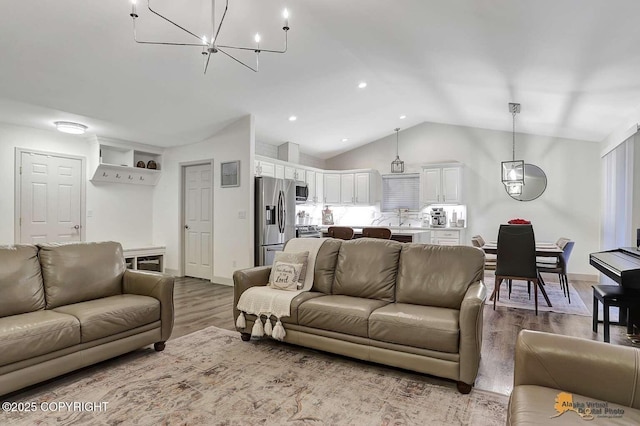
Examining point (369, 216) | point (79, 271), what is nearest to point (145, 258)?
point (79, 271)

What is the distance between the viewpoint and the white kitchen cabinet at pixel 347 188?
8164 mm

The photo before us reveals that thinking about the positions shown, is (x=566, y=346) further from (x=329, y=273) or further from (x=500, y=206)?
(x=500, y=206)

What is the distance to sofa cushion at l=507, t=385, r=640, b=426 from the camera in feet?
4.08

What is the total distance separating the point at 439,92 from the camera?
17.7ft

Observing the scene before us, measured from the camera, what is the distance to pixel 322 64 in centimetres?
459

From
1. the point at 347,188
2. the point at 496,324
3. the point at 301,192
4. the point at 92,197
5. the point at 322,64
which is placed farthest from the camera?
the point at 347,188

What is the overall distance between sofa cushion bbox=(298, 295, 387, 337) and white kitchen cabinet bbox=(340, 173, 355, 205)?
5.18m

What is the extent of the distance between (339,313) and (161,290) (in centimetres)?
157

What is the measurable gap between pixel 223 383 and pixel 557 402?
78.6 inches

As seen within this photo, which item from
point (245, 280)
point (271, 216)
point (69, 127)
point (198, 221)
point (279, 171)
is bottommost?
point (245, 280)

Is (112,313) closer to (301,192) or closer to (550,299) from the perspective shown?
(301,192)

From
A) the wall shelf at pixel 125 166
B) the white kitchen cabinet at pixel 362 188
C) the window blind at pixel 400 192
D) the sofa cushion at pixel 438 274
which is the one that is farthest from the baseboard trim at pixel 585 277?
the wall shelf at pixel 125 166

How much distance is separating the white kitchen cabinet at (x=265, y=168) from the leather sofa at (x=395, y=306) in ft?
9.40

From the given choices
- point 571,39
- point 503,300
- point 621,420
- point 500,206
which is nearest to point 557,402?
point 621,420
